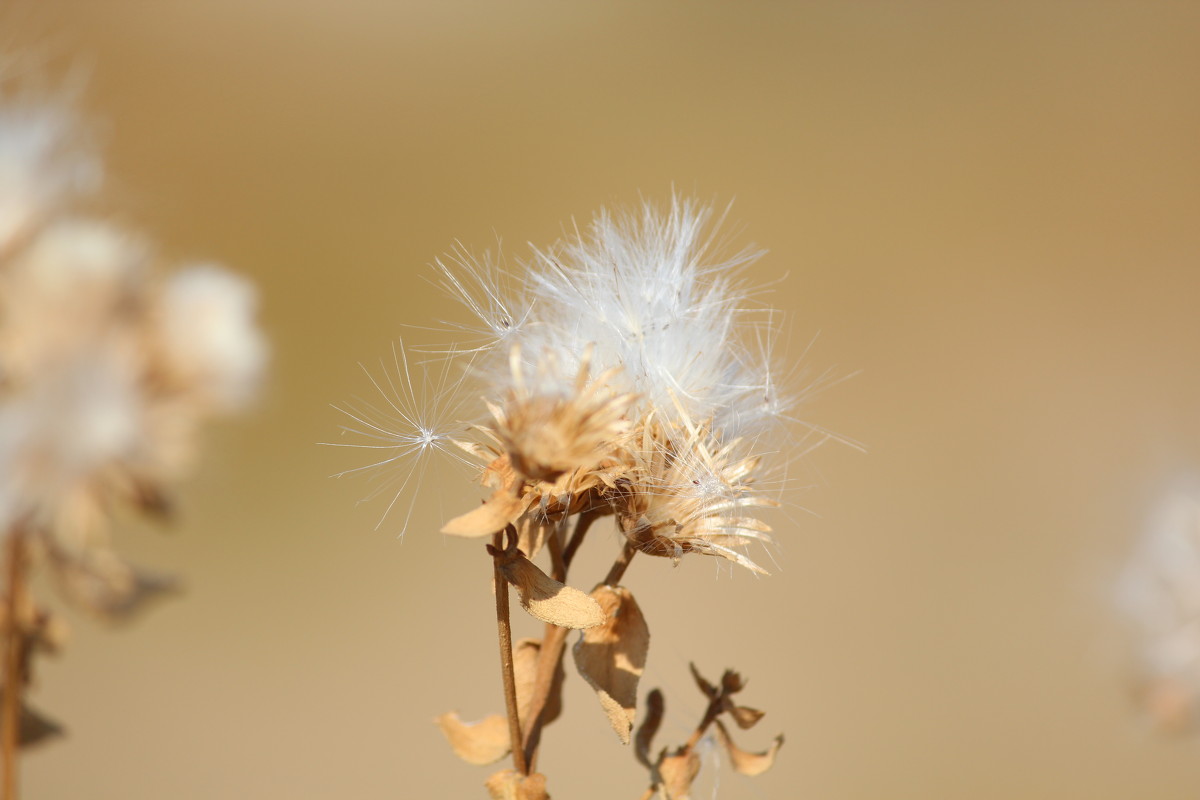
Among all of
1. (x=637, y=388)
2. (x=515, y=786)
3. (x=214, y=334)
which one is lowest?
(x=515, y=786)

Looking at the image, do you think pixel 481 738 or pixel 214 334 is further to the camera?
pixel 214 334

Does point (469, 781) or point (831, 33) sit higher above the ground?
point (831, 33)

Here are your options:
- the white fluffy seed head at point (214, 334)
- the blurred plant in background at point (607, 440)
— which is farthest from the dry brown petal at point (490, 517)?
the white fluffy seed head at point (214, 334)

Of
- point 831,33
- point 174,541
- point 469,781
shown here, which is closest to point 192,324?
point 469,781

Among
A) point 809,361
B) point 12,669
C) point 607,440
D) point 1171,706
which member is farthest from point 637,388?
point 809,361

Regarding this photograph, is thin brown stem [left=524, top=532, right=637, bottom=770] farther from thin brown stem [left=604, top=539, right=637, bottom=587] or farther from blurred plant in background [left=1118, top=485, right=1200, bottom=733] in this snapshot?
blurred plant in background [left=1118, top=485, right=1200, bottom=733]

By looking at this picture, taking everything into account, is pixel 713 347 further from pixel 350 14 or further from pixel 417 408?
pixel 350 14

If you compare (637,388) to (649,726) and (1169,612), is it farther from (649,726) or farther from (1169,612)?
(1169,612)
